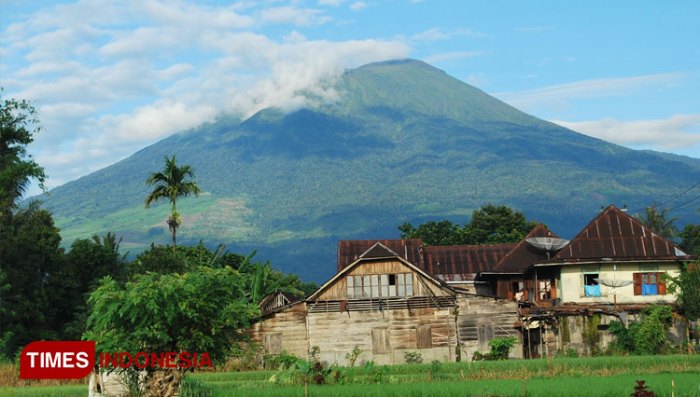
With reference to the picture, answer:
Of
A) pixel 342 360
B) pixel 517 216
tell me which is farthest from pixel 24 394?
pixel 517 216

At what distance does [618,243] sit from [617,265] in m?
1.32

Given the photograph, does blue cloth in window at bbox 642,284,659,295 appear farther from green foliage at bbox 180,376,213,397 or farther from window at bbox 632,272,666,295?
green foliage at bbox 180,376,213,397

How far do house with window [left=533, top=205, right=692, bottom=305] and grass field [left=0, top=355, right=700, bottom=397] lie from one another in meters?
12.0

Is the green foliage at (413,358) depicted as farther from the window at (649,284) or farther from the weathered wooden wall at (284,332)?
the window at (649,284)

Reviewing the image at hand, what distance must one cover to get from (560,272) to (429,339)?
321 inches

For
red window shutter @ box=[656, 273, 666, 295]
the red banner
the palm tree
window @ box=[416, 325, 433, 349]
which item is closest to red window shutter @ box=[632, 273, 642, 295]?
red window shutter @ box=[656, 273, 666, 295]

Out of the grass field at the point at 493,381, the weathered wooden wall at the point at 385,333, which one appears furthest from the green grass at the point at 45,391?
the weathered wooden wall at the point at 385,333

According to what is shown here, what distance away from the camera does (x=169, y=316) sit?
1022 inches

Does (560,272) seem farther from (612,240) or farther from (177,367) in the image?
(177,367)

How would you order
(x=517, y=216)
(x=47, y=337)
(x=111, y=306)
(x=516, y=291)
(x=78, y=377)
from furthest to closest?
1. (x=517, y=216)
2. (x=516, y=291)
3. (x=47, y=337)
4. (x=78, y=377)
5. (x=111, y=306)

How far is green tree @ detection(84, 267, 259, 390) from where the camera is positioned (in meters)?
26.1

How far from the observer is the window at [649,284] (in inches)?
2009

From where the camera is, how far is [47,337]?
181 feet

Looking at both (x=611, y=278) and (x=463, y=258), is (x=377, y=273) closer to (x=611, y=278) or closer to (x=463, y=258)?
(x=611, y=278)
